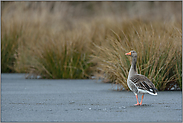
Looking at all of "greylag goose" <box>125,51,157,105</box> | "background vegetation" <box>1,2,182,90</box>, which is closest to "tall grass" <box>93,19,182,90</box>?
"background vegetation" <box>1,2,182,90</box>

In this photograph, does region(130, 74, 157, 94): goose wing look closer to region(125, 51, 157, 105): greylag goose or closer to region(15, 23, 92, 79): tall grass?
region(125, 51, 157, 105): greylag goose

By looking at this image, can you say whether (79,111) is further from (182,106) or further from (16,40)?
(16,40)

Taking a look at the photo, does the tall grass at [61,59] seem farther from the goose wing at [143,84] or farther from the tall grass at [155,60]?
the goose wing at [143,84]

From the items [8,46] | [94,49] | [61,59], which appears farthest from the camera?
[8,46]

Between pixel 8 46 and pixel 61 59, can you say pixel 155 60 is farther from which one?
pixel 8 46

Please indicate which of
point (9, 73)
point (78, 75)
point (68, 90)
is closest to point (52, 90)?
point (68, 90)

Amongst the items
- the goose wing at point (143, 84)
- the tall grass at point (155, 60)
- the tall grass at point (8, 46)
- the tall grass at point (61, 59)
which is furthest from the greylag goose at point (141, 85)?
the tall grass at point (8, 46)

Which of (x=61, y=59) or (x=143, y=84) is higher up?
(x=143, y=84)

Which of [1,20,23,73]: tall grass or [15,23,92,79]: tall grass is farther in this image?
[1,20,23,73]: tall grass

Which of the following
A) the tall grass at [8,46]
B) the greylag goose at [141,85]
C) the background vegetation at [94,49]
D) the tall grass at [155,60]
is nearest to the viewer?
the greylag goose at [141,85]

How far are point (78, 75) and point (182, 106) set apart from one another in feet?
16.3

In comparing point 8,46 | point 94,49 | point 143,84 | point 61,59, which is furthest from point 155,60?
point 8,46

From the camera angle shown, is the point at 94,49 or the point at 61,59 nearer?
the point at 61,59

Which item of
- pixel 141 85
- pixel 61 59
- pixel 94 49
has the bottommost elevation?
pixel 61 59
